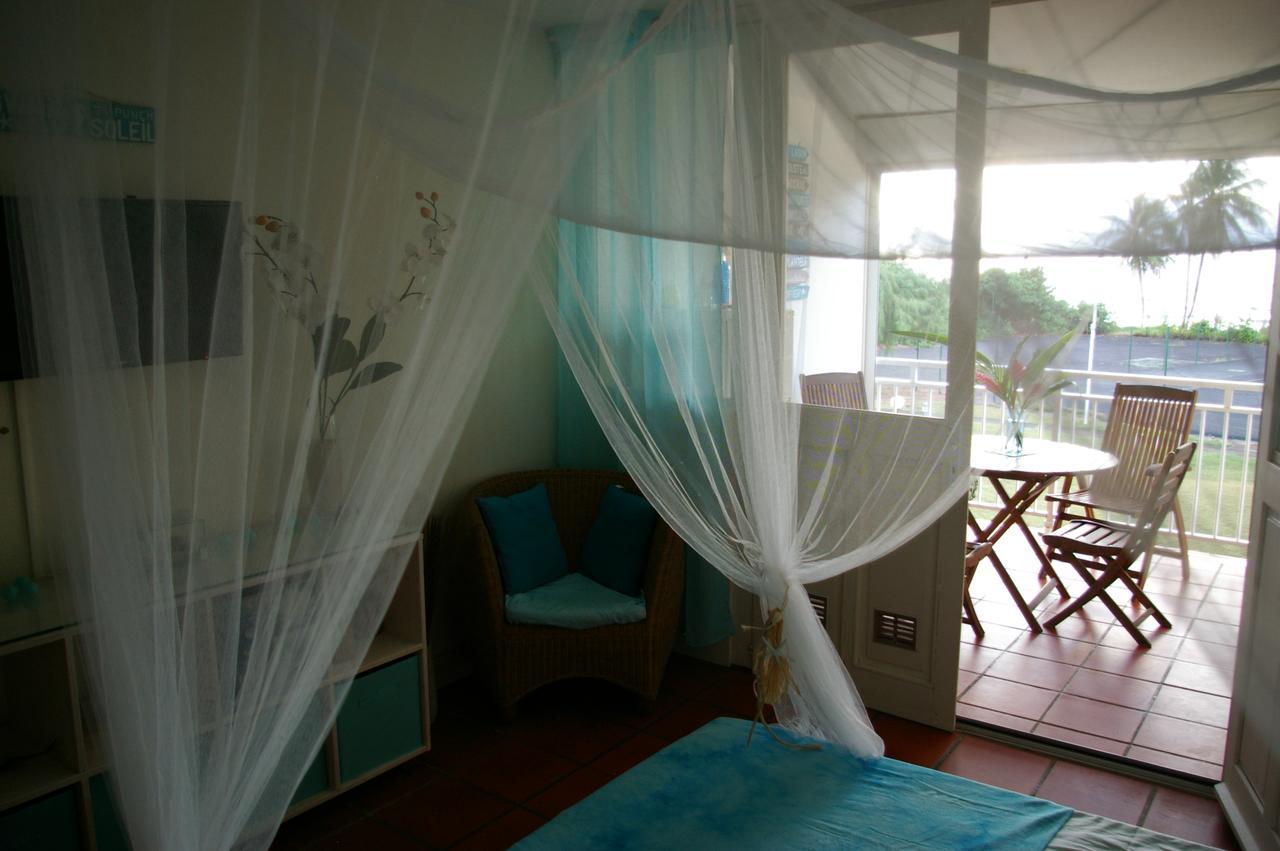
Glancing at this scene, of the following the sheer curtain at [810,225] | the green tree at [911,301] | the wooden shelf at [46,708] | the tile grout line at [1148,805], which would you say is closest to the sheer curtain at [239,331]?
the wooden shelf at [46,708]

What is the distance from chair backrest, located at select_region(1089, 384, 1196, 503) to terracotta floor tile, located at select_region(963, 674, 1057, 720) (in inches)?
31.4

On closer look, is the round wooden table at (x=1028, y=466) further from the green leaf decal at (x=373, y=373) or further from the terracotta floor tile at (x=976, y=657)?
the green leaf decal at (x=373, y=373)

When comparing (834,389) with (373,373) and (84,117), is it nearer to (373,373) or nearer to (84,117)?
(373,373)

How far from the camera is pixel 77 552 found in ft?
5.25

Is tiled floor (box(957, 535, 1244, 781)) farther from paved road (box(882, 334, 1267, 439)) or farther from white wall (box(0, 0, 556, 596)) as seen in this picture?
white wall (box(0, 0, 556, 596))

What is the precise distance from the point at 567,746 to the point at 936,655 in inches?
51.0

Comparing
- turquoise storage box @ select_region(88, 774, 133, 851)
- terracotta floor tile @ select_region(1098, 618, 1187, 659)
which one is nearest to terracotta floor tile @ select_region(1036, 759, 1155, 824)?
terracotta floor tile @ select_region(1098, 618, 1187, 659)

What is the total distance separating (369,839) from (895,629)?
1.87 metres

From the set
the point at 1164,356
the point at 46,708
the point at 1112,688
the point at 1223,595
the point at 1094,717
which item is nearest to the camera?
the point at 1164,356

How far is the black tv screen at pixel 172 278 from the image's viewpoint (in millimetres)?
1561

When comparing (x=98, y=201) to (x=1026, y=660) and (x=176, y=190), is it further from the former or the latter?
(x=1026, y=660)

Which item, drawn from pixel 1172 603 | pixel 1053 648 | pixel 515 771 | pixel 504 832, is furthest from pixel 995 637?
pixel 504 832

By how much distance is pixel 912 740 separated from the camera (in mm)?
3262

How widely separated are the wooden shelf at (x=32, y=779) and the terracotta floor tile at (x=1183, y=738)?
10.2 feet
